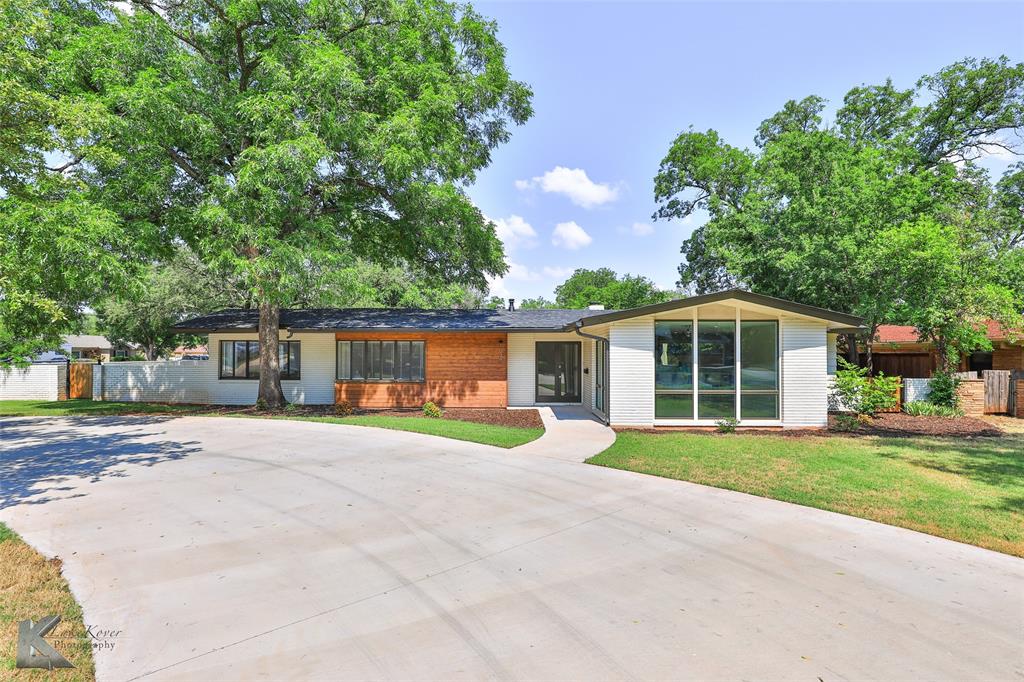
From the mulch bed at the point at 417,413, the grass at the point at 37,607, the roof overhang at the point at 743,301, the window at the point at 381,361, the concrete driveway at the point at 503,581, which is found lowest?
the mulch bed at the point at 417,413

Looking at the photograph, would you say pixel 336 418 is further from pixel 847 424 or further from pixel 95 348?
pixel 95 348

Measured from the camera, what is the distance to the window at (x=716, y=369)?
1142cm

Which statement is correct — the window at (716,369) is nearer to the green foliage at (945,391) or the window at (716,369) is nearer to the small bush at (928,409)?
the small bush at (928,409)

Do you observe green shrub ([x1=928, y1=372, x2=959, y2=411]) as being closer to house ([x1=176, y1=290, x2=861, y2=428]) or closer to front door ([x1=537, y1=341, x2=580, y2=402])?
house ([x1=176, y1=290, x2=861, y2=428])

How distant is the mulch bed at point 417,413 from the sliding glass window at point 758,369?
5.14m

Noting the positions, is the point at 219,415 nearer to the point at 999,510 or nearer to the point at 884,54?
the point at 999,510

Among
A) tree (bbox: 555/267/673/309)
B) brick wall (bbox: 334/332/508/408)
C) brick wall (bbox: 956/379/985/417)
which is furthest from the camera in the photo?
tree (bbox: 555/267/673/309)

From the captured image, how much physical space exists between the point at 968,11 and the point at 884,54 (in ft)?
19.2

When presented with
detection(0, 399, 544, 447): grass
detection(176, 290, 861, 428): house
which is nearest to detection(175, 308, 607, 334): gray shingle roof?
detection(176, 290, 861, 428): house

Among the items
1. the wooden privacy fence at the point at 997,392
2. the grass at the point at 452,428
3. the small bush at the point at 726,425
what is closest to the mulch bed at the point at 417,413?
the grass at the point at 452,428

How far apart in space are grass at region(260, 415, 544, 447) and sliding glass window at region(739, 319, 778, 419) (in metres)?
5.04

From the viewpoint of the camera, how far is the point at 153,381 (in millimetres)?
17703

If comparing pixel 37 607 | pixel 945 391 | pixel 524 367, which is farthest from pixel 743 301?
pixel 37 607

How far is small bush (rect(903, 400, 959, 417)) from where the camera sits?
1338 centimetres
